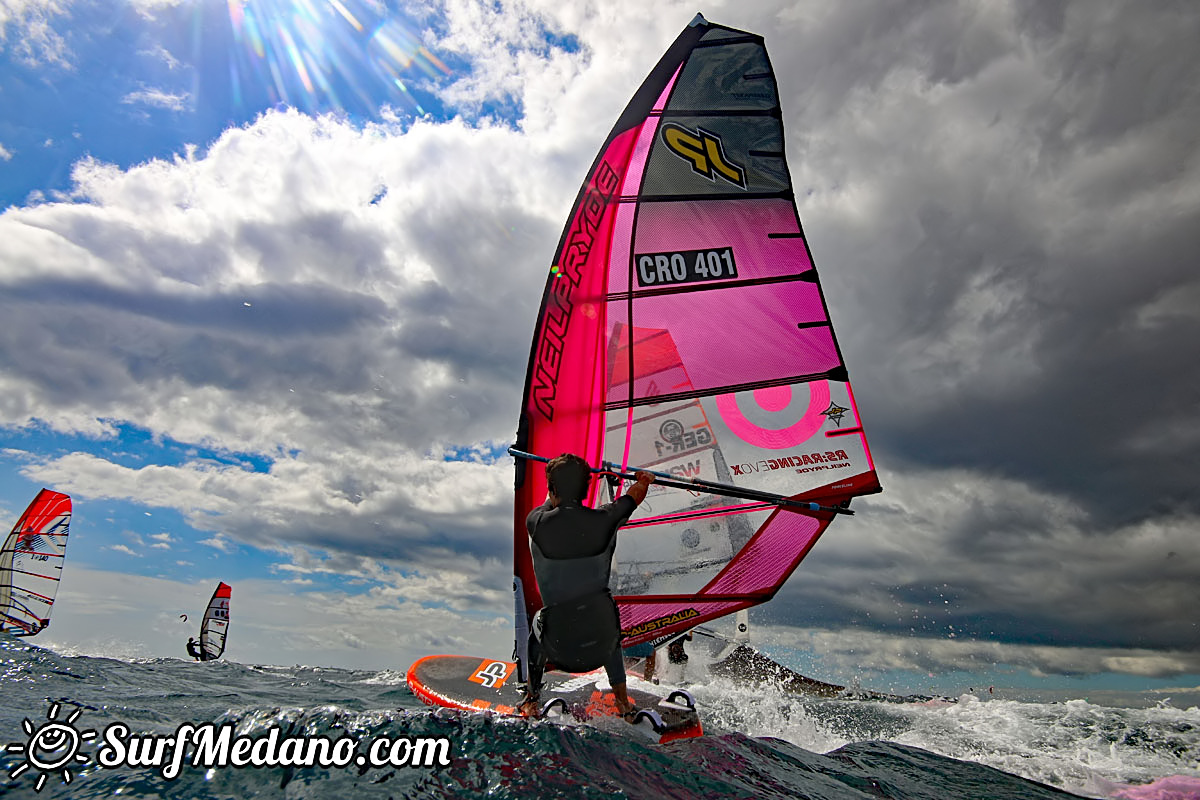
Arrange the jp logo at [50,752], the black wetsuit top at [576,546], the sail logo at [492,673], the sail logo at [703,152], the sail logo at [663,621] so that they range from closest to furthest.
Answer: the jp logo at [50,752], the black wetsuit top at [576,546], the sail logo at [663,621], the sail logo at [703,152], the sail logo at [492,673]

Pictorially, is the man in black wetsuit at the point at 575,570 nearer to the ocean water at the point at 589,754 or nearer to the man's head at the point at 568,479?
the man's head at the point at 568,479

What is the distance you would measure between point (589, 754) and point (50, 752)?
276cm

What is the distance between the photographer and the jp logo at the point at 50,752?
9.30 ft

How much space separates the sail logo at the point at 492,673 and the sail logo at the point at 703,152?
583 cm

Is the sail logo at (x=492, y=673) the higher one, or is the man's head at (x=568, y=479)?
the man's head at (x=568, y=479)

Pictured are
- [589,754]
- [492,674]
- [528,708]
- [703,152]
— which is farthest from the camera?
[492,674]

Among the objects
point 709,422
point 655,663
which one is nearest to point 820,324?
point 709,422

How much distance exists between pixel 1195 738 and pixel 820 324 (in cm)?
777

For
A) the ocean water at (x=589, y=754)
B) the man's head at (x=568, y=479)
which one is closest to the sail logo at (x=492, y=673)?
the ocean water at (x=589, y=754)

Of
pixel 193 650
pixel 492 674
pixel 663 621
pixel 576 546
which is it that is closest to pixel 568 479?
pixel 576 546

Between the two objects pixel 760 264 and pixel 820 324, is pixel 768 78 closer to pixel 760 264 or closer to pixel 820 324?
pixel 760 264

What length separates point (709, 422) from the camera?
19.9ft

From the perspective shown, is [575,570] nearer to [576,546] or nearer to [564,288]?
[576,546]

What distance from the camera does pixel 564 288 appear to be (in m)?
5.97
